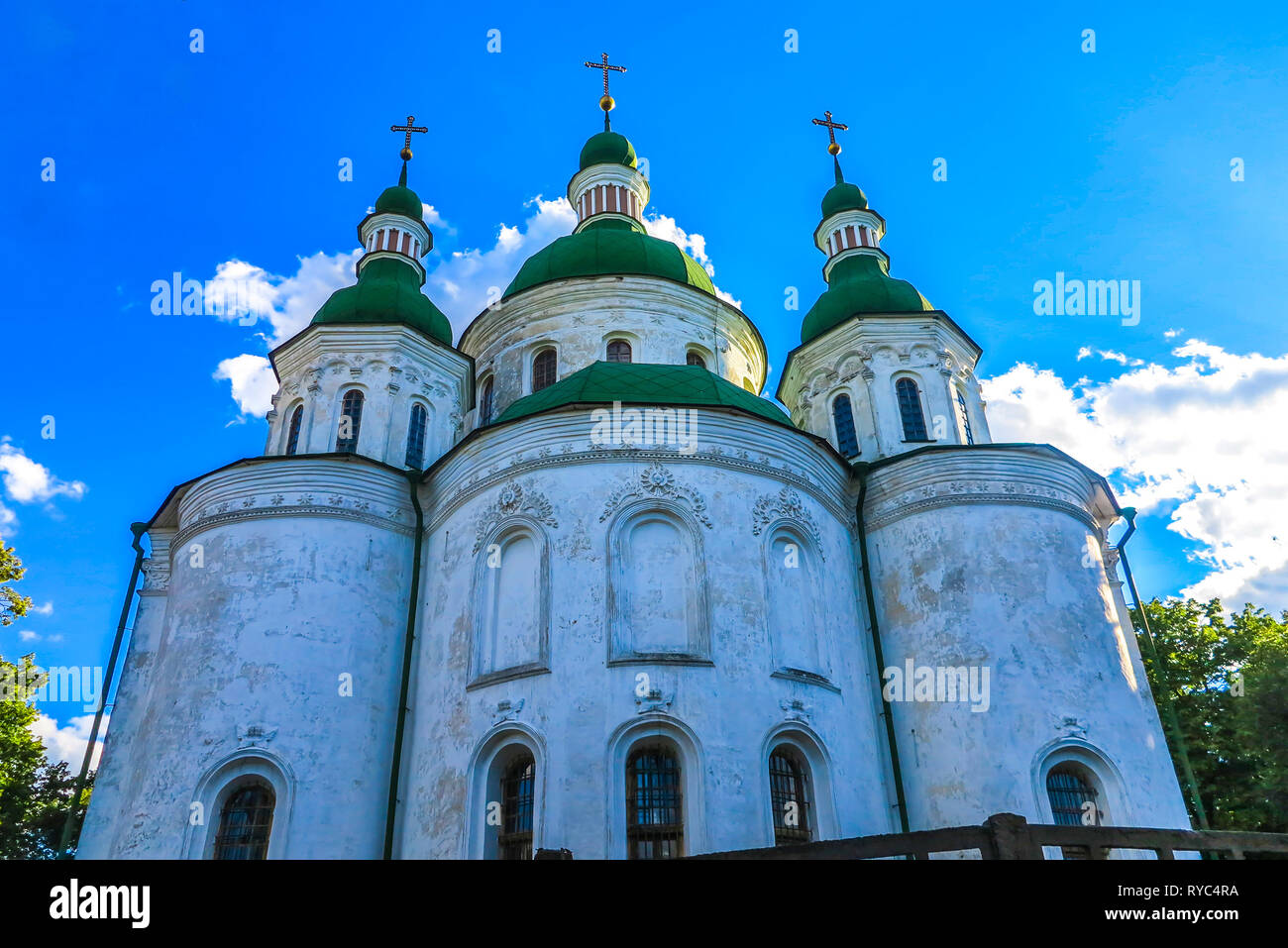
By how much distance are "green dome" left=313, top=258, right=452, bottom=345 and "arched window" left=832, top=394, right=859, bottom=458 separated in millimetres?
8340

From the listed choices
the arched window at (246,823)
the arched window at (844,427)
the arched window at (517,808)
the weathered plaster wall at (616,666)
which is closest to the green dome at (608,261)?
the arched window at (844,427)

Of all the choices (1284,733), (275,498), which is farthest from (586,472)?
(1284,733)

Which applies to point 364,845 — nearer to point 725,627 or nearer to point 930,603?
point 725,627

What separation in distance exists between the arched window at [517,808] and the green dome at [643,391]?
5241 millimetres

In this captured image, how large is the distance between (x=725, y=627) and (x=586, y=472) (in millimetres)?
3101

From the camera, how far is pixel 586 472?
46.4 feet

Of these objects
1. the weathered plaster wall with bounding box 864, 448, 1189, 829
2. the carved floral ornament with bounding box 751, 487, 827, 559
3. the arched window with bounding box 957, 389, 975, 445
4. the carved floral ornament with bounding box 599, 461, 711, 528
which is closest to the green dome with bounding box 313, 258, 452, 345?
the carved floral ornament with bounding box 599, 461, 711, 528

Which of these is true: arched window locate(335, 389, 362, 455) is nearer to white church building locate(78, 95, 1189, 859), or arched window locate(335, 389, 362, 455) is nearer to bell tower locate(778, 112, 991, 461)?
white church building locate(78, 95, 1189, 859)

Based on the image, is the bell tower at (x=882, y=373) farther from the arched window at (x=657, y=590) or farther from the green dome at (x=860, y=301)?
the arched window at (x=657, y=590)

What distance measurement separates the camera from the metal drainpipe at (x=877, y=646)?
14188mm

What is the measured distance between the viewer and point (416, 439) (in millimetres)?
19094

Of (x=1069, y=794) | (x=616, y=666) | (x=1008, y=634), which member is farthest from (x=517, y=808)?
(x=1069, y=794)
